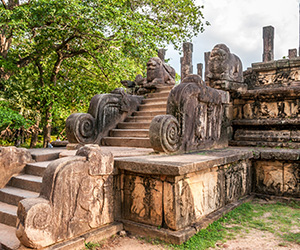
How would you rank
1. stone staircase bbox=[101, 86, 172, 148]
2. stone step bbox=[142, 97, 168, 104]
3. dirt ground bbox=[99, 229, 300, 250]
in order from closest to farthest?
dirt ground bbox=[99, 229, 300, 250]
stone staircase bbox=[101, 86, 172, 148]
stone step bbox=[142, 97, 168, 104]

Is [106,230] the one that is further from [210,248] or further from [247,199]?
[247,199]

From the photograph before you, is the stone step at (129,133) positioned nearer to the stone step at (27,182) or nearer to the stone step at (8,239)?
the stone step at (27,182)

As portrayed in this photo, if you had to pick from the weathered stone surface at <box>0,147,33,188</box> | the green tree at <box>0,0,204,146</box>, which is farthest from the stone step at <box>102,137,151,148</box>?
the green tree at <box>0,0,204,146</box>

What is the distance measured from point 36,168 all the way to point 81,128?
1.44 m

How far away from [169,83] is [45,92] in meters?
5.06

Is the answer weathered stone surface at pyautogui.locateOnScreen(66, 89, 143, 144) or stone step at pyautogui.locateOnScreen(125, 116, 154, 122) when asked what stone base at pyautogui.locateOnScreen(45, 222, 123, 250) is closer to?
weathered stone surface at pyautogui.locateOnScreen(66, 89, 143, 144)

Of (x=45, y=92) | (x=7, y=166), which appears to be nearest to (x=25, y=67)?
(x=45, y=92)

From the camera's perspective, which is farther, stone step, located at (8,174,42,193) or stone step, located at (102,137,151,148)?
stone step, located at (102,137,151,148)

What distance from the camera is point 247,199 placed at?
483 cm

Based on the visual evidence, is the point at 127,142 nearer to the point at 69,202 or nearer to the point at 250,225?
the point at 69,202

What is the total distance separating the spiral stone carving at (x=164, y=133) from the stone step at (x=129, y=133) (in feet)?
4.45

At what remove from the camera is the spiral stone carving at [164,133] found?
3.93 meters

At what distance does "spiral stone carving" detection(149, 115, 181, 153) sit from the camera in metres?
3.93

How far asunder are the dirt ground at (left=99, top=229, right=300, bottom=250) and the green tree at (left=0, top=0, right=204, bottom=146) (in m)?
6.72
